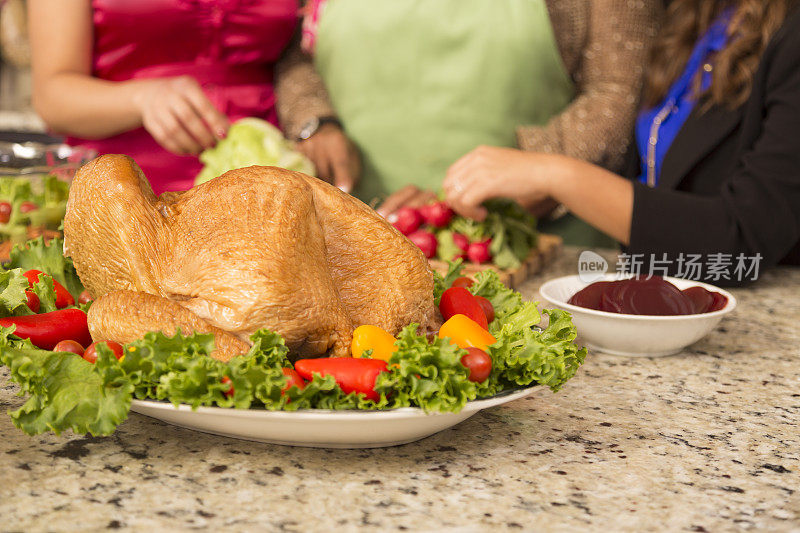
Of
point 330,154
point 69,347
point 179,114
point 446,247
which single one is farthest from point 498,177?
point 69,347

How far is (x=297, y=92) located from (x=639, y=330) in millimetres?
1865

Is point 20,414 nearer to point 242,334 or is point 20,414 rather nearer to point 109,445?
point 109,445

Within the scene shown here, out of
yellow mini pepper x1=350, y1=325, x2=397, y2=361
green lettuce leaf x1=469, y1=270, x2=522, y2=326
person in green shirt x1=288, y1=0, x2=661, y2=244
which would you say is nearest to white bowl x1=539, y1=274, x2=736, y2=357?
green lettuce leaf x1=469, y1=270, x2=522, y2=326

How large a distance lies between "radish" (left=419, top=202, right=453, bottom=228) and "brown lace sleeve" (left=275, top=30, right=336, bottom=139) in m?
0.76

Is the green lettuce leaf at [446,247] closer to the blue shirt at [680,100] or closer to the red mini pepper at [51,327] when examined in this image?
the blue shirt at [680,100]

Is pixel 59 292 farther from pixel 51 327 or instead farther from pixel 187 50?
pixel 187 50

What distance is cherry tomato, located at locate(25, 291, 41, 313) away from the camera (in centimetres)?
131

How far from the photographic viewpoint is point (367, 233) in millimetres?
1218

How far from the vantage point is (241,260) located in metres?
1.07

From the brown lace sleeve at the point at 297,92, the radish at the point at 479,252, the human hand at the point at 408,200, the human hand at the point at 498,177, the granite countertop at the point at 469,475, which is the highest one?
the brown lace sleeve at the point at 297,92

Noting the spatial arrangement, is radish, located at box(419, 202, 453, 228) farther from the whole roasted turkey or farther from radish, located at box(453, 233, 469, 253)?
the whole roasted turkey

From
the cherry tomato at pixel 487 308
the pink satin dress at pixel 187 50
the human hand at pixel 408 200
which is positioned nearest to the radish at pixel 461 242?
the human hand at pixel 408 200

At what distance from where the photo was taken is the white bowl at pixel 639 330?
4.94 ft

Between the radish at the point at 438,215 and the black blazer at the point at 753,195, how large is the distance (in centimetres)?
55
